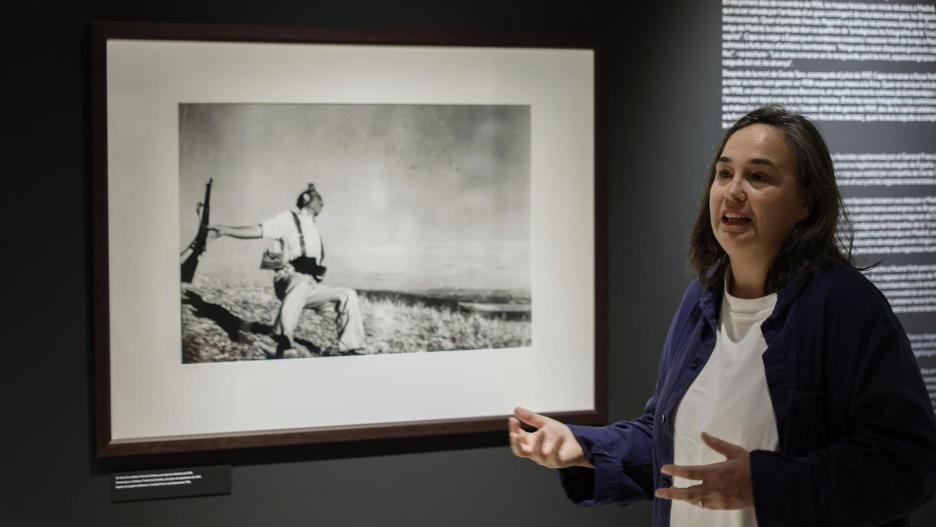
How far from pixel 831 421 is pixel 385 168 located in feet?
4.42

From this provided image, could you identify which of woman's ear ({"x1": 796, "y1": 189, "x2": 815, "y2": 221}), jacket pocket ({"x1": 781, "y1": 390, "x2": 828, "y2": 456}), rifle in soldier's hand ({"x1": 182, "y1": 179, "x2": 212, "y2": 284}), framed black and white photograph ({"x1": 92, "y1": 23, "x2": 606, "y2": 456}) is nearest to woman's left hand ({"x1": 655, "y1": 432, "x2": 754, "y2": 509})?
jacket pocket ({"x1": 781, "y1": 390, "x2": 828, "y2": 456})

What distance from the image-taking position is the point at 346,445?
2555mm

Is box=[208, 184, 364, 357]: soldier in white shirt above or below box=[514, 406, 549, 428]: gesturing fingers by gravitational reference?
above

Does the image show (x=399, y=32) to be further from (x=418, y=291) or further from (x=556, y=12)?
(x=418, y=291)

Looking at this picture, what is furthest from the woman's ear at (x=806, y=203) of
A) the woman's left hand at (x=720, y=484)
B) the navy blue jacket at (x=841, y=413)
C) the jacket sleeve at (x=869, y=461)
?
the woman's left hand at (x=720, y=484)

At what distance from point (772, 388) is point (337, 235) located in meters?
1.26

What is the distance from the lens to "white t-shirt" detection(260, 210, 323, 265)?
2.43m

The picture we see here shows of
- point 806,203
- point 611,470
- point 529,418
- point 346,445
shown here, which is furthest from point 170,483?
point 806,203

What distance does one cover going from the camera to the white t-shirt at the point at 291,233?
243cm

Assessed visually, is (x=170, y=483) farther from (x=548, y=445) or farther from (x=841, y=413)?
(x=841, y=413)

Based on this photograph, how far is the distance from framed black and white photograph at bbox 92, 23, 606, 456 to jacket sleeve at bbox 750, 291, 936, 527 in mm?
1166

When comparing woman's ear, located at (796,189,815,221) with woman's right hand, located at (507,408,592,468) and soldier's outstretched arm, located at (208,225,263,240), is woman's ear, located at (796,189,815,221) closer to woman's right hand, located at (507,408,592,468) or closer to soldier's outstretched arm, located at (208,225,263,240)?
woman's right hand, located at (507,408,592,468)

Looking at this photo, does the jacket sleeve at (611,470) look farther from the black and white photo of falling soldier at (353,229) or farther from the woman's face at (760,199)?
the black and white photo of falling soldier at (353,229)

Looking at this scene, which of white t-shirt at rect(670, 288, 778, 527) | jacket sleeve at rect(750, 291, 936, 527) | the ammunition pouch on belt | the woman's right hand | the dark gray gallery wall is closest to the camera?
jacket sleeve at rect(750, 291, 936, 527)
